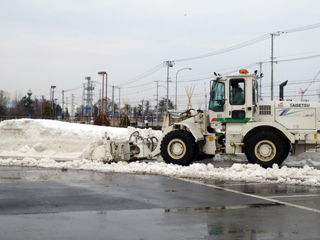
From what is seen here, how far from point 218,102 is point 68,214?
336 inches

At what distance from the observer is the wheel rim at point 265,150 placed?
14117mm

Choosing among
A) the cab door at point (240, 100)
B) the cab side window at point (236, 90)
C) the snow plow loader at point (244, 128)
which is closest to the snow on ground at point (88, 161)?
the snow plow loader at point (244, 128)

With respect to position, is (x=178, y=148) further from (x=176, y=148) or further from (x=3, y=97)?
(x=3, y=97)

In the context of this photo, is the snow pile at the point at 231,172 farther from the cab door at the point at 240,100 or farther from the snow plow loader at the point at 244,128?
the cab door at the point at 240,100

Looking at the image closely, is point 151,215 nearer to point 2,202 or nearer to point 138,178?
point 2,202

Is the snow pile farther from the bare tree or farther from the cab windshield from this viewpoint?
the bare tree

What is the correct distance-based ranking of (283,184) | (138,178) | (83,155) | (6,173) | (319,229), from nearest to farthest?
1. (319,229)
2. (283,184)
3. (138,178)
4. (6,173)
5. (83,155)

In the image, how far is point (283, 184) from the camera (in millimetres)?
11250

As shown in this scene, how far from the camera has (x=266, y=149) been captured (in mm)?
14141

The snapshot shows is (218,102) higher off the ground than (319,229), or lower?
higher

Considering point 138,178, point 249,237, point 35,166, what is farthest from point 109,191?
point 35,166

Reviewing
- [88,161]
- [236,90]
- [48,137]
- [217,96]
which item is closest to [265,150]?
[236,90]

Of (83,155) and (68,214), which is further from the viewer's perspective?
(83,155)

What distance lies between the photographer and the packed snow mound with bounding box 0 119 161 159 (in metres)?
20.3
